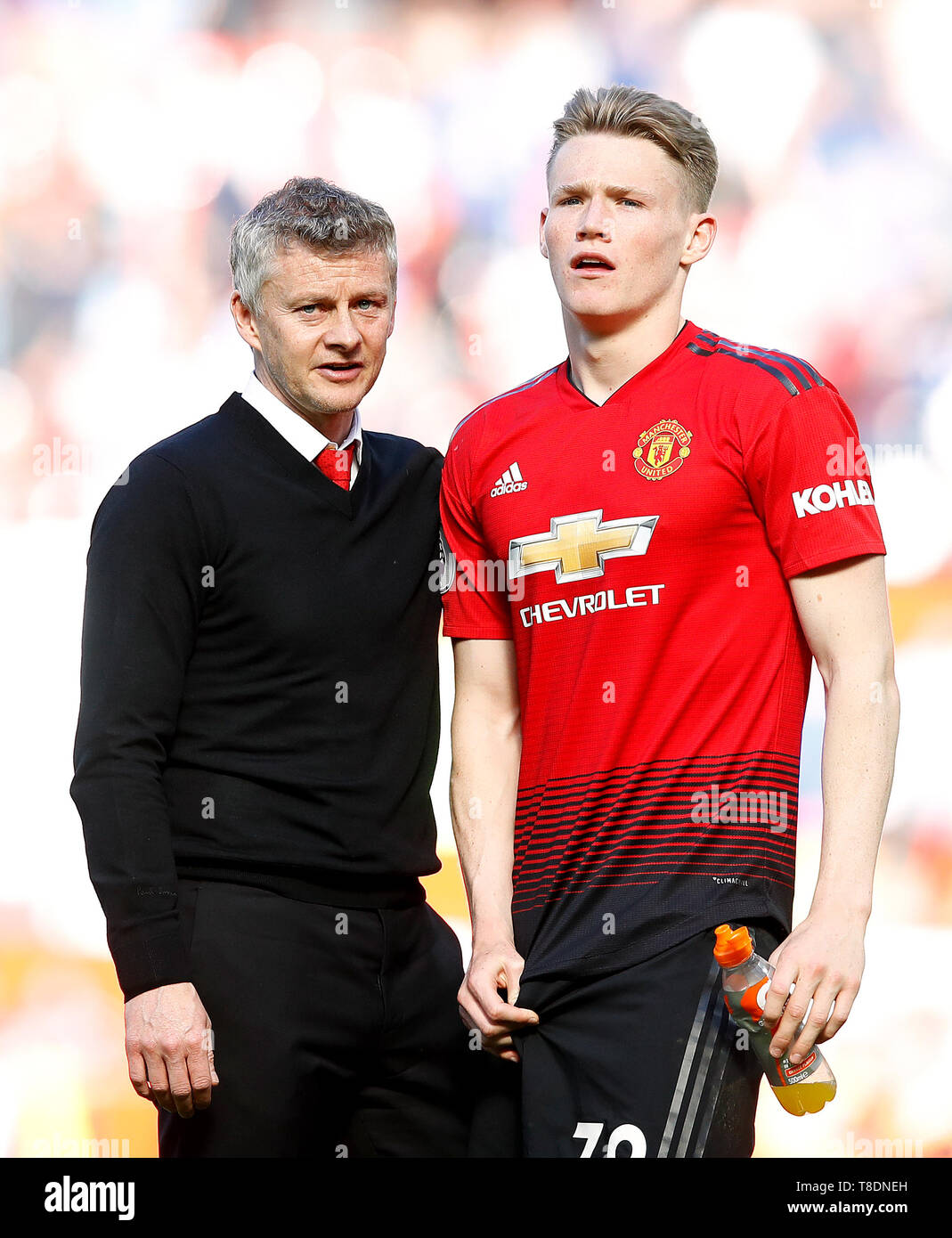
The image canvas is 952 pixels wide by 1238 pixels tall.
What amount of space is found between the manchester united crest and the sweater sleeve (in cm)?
53

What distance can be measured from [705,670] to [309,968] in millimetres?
580

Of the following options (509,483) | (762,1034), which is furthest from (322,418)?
(762,1034)

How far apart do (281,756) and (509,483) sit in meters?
0.41

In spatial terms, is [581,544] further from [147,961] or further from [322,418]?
[147,961]

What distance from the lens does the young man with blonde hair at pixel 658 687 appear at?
1.48m

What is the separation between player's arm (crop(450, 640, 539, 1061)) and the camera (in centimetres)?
160

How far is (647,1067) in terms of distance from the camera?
1.49 m

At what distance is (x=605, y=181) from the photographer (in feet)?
5.43

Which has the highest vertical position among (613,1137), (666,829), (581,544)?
(581,544)

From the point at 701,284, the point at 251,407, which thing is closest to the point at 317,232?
the point at 251,407

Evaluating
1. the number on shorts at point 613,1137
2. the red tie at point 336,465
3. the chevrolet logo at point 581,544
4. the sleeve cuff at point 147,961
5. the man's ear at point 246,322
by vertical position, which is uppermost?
the man's ear at point 246,322

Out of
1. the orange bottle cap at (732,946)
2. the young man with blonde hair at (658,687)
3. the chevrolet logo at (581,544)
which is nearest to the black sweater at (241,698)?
the young man with blonde hair at (658,687)

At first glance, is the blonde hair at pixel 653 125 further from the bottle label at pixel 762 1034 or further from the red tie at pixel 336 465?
the bottle label at pixel 762 1034

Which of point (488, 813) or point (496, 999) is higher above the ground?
point (488, 813)
